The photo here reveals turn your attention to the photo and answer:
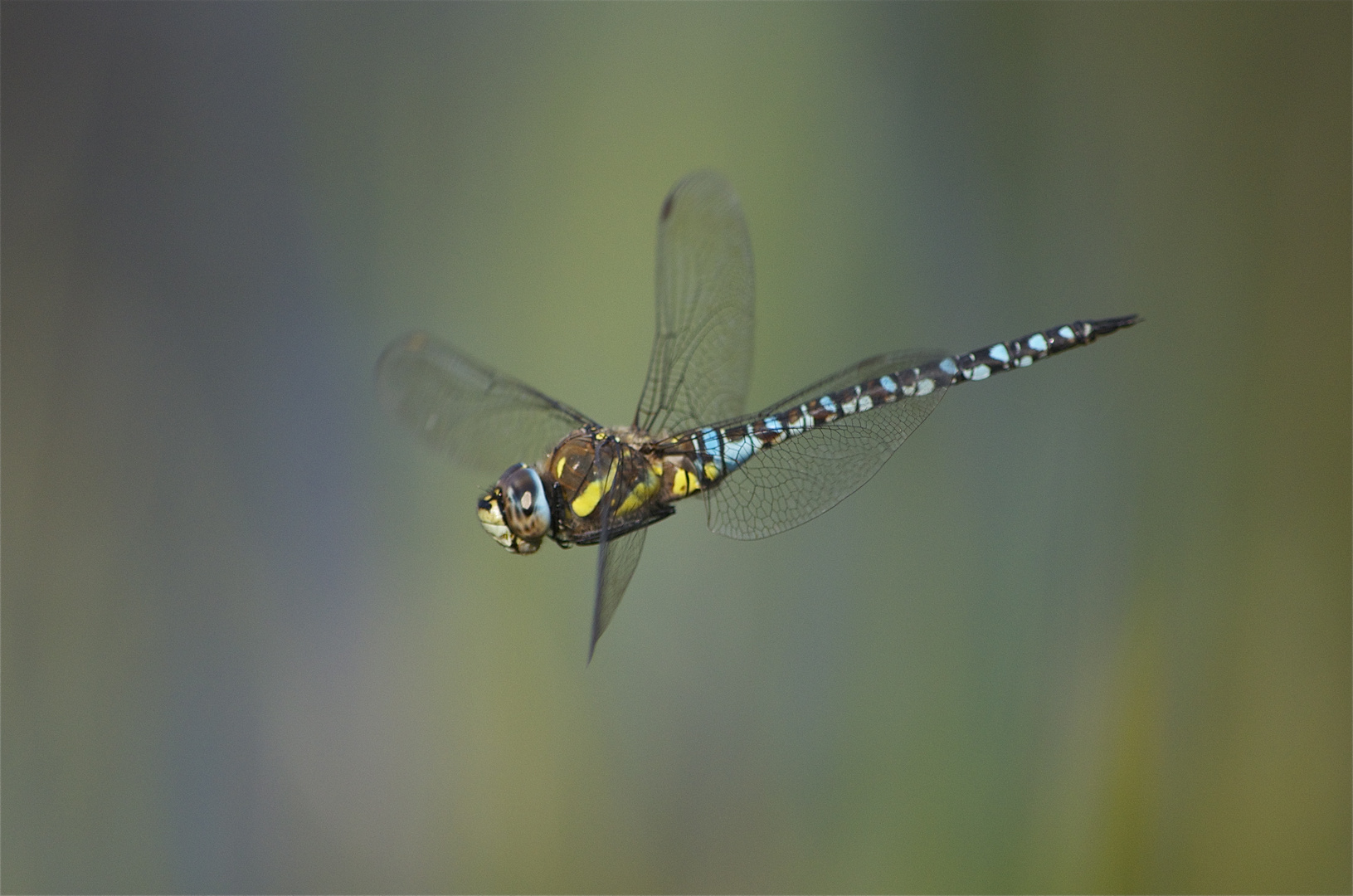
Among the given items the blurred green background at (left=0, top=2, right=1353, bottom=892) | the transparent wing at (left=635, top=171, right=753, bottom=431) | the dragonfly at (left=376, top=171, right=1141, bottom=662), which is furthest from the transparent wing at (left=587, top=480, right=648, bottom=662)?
the blurred green background at (left=0, top=2, right=1353, bottom=892)

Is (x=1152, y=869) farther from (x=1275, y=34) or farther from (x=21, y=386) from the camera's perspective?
(x=21, y=386)

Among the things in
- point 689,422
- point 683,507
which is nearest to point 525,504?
point 689,422

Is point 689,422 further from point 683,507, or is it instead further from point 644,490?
point 683,507

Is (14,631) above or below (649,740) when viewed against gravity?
above

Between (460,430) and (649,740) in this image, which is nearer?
(460,430)

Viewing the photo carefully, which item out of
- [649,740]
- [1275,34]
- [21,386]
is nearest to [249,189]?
[21,386]

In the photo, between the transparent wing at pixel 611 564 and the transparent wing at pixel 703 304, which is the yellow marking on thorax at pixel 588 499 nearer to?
the transparent wing at pixel 611 564

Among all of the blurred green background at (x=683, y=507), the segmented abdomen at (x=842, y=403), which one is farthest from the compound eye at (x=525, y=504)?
the blurred green background at (x=683, y=507)
